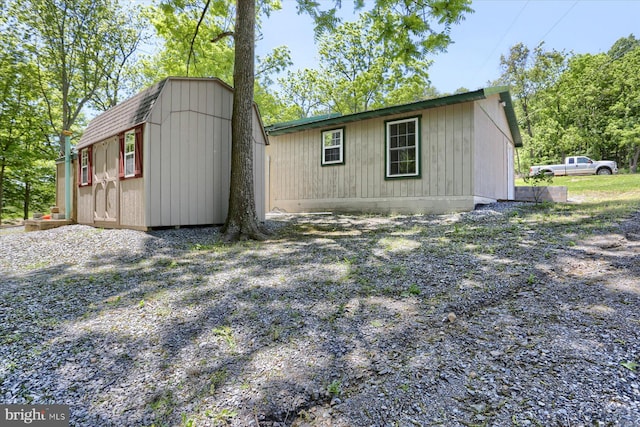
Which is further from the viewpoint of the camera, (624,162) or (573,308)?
(624,162)

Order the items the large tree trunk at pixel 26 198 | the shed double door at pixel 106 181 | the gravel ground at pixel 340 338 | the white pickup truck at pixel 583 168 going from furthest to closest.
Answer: the white pickup truck at pixel 583 168 < the large tree trunk at pixel 26 198 < the shed double door at pixel 106 181 < the gravel ground at pixel 340 338

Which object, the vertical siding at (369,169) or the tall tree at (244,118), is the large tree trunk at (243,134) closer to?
the tall tree at (244,118)

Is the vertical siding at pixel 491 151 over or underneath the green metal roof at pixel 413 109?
underneath

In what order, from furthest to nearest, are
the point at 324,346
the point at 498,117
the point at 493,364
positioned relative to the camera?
1. the point at 498,117
2. the point at 324,346
3. the point at 493,364

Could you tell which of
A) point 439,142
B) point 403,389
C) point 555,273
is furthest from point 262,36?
point 403,389

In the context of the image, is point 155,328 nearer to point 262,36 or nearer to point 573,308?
point 573,308

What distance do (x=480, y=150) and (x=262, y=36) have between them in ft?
33.6

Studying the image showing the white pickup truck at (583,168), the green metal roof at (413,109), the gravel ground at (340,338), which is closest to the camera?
the gravel ground at (340,338)

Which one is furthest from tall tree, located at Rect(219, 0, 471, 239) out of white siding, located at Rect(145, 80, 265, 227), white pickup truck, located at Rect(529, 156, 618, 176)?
white pickup truck, located at Rect(529, 156, 618, 176)

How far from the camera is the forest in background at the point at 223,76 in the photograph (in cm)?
1280

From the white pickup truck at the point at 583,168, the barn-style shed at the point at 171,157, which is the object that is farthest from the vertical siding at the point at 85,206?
the white pickup truck at the point at 583,168

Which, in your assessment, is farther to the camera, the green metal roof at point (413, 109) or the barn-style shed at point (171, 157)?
the green metal roof at point (413, 109)

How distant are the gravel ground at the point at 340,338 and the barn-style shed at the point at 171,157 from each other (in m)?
2.37

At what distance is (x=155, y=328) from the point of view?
249 cm
